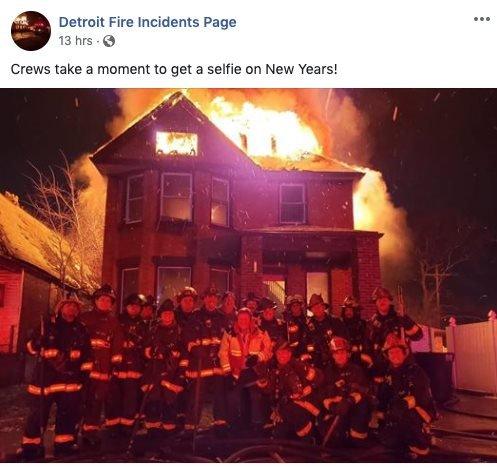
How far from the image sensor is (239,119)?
16766mm

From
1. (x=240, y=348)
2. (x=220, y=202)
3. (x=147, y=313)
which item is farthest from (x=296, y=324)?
(x=220, y=202)

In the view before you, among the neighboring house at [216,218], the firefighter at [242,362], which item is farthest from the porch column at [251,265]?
the firefighter at [242,362]

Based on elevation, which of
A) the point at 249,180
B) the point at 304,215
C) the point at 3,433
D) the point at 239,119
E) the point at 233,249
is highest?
the point at 239,119

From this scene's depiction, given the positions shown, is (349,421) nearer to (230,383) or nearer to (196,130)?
(230,383)

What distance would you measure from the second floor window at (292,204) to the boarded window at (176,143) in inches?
127

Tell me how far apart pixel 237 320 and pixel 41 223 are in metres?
19.6

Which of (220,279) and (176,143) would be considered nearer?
(220,279)

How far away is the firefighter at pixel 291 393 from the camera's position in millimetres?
5625

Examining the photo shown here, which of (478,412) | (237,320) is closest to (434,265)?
(478,412)

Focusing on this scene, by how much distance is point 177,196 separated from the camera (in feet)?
44.0

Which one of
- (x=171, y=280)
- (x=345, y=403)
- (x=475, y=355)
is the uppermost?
(x=171, y=280)

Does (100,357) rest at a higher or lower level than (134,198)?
lower
